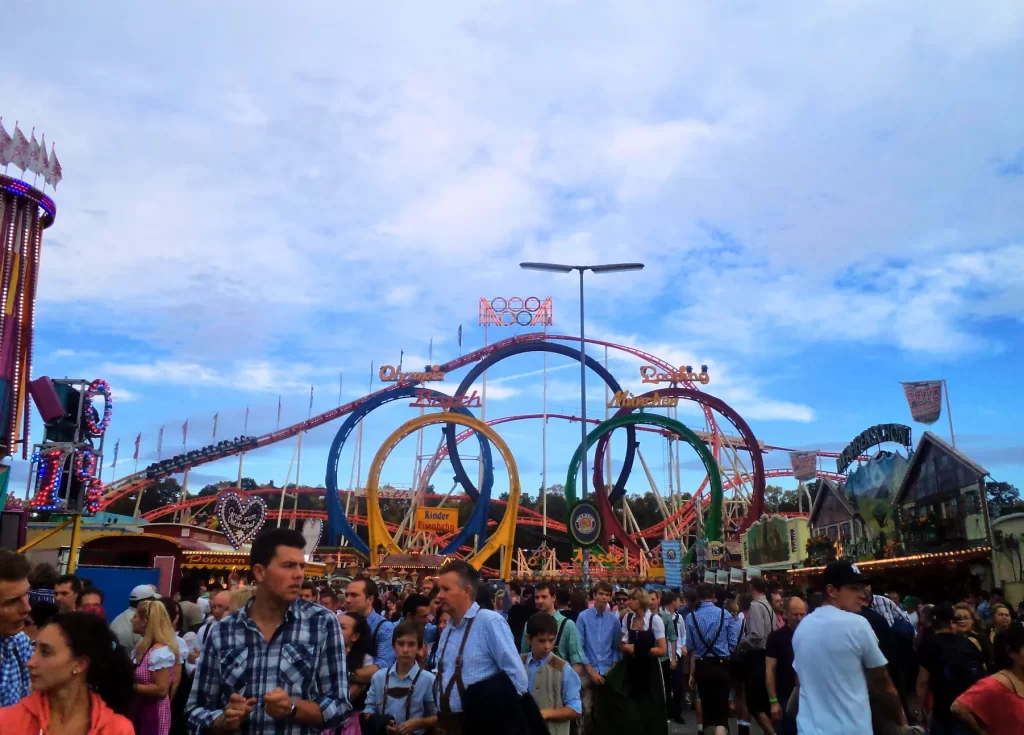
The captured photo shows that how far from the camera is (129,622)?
5.39 meters

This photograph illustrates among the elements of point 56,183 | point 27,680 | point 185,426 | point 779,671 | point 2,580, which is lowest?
point 779,671

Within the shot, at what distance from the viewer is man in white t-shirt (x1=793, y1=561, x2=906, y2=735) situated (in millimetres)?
3537

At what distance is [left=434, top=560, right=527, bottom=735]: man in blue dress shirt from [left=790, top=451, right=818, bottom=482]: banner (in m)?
35.0

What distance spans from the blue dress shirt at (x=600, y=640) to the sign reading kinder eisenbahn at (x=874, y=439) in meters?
20.6

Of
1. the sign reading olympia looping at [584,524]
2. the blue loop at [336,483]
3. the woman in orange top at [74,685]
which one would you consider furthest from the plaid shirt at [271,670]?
the blue loop at [336,483]

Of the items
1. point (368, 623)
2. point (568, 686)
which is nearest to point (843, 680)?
point (568, 686)

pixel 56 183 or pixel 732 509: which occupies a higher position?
pixel 56 183

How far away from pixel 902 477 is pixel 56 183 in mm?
25789

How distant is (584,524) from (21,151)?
19.3 m

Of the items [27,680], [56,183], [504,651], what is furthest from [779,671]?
[56,183]

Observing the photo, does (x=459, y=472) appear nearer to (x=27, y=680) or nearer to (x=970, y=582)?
(x=970, y=582)

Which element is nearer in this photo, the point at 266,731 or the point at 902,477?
the point at 266,731

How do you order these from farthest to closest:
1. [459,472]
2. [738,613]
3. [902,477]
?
[459,472]
[902,477]
[738,613]

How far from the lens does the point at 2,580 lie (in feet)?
9.57
